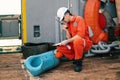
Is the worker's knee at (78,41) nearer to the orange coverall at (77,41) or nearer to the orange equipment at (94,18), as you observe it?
the orange coverall at (77,41)

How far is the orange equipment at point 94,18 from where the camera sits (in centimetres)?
397

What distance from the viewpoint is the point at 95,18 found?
398cm

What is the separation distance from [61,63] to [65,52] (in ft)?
1.04

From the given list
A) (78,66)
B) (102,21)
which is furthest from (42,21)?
(78,66)

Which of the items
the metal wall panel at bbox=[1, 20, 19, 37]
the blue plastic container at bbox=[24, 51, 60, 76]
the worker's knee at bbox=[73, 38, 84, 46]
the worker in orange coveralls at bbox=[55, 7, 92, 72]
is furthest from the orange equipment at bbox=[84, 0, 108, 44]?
the metal wall panel at bbox=[1, 20, 19, 37]

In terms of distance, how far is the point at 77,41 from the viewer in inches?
128

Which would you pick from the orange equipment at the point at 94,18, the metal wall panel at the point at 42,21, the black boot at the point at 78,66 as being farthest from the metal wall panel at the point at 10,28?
the black boot at the point at 78,66

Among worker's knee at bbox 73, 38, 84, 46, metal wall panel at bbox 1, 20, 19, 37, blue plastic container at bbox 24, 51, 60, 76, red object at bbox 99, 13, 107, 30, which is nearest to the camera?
blue plastic container at bbox 24, 51, 60, 76

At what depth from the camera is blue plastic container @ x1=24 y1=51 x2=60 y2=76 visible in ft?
10.1

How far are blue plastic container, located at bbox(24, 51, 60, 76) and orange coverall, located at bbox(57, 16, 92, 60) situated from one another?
187 millimetres

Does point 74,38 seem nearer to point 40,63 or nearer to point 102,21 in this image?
point 40,63

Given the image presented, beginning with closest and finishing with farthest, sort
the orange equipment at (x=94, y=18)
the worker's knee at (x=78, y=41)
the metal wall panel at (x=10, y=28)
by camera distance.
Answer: the worker's knee at (x=78, y=41), the orange equipment at (x=94, y=18), the metal wall panel at (x=10, y=28)

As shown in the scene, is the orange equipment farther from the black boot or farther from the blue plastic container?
the blue plastic container

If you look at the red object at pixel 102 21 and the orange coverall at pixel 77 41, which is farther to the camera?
the red object at pixel 102 21
